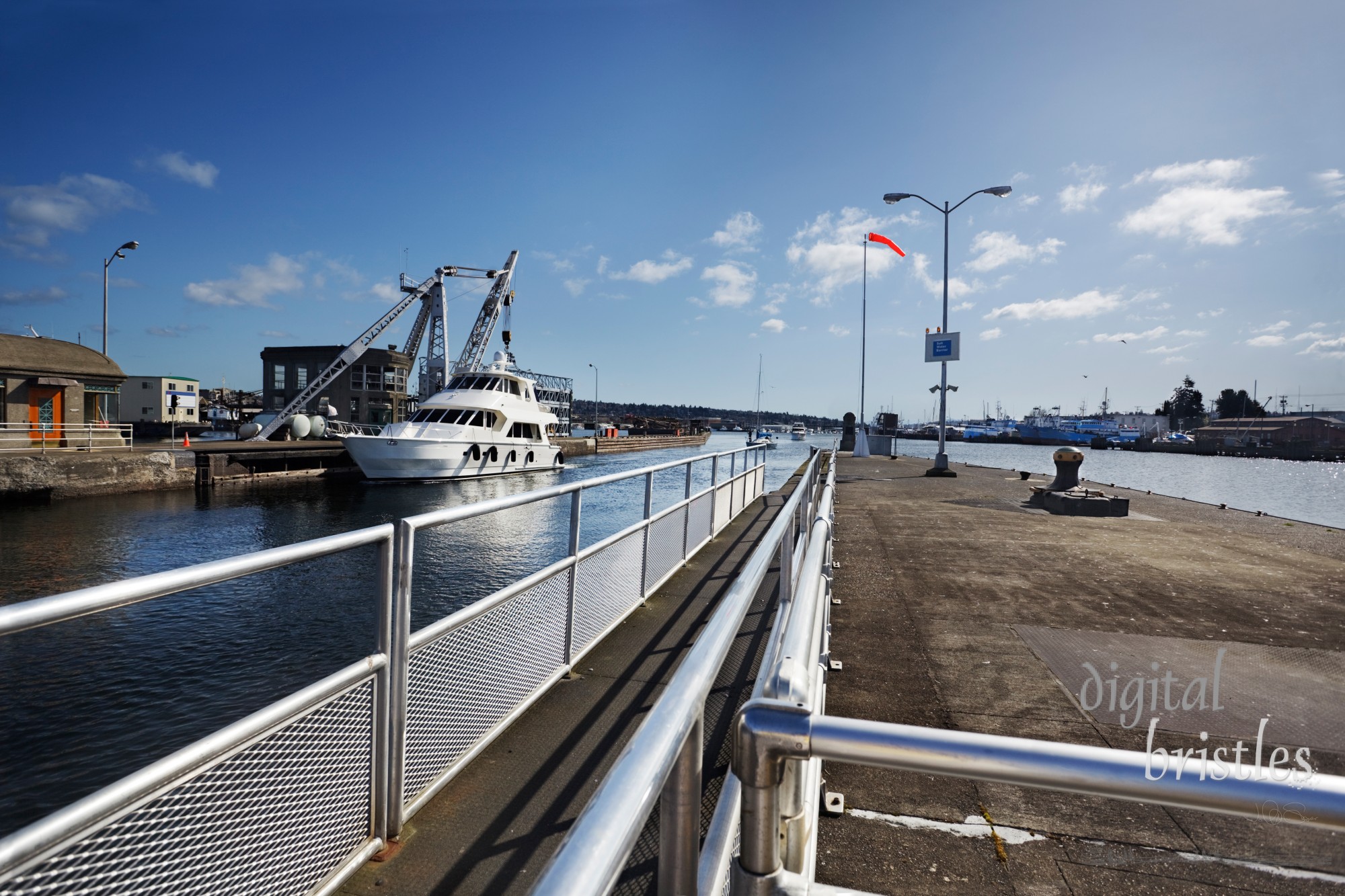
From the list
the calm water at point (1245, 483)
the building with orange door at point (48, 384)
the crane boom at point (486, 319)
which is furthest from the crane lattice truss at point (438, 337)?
the calm water at point (1245, 483)

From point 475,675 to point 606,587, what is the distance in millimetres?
2069

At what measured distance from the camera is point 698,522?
926 cm

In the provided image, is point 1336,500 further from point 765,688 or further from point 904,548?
point 765,688

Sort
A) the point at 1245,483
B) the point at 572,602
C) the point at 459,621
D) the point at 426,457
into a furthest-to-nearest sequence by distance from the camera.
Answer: the point at 1245,483 < the point at 426,457 < the point at 572,602 < the point at 459,621

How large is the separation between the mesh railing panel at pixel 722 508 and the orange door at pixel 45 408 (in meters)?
30.4

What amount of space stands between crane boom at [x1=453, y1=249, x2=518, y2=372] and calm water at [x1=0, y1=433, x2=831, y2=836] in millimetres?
37753

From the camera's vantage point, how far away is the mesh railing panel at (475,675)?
310 centimetres

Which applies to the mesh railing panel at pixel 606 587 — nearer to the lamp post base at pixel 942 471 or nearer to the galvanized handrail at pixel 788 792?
the galvanized handrail at pixel 788 792

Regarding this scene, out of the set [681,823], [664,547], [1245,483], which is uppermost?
[681,823]

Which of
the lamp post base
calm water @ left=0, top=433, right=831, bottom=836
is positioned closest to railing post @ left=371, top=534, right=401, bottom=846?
calm water @ left=0, top=433, right=831, bottom=836

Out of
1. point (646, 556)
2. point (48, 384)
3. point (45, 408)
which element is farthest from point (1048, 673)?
point (45, 408)

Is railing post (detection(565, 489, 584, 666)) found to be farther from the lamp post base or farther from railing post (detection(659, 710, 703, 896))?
the lamp post base

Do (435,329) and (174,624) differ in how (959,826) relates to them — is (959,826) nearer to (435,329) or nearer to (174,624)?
(174,624)

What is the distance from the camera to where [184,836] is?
7.13 ft
